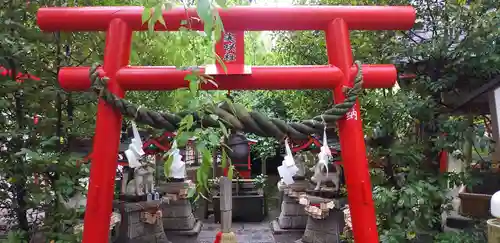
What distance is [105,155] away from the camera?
8.29 ft

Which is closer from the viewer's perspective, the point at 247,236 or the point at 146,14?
the point at 146,14

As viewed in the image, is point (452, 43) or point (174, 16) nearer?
point (174, 16)

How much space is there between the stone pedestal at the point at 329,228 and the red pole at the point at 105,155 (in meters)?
6.21

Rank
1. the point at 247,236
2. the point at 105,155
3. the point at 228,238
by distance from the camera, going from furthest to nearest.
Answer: the point at 247,236 → the point at 228,238 → the point at 105,155

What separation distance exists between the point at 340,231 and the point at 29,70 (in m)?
6.67

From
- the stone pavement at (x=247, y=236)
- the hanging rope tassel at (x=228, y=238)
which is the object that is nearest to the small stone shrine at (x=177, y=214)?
the stone pavement at (x=247, y=236)

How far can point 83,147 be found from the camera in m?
5.42

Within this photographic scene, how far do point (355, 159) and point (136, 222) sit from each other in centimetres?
711

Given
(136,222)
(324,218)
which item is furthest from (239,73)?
(136,222)

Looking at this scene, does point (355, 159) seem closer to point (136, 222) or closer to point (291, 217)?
point (136, 222)

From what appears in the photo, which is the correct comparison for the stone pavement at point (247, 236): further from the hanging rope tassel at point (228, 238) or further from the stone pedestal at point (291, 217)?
the hanging rope tassel at point (228, 238)

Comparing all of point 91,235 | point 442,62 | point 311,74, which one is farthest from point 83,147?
point 442,62

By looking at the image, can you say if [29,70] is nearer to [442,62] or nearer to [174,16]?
[174,16]

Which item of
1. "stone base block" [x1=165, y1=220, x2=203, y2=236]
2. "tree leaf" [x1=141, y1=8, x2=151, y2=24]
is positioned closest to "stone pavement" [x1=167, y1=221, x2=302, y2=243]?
"stone base block" [x1=165, y1=220, x2=203, y2=236]
